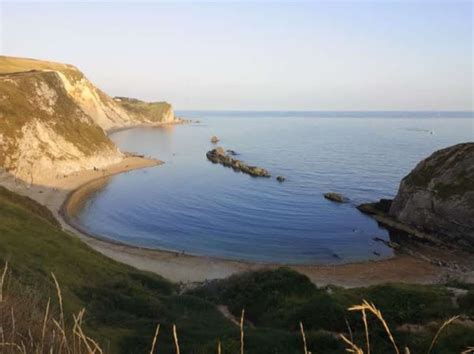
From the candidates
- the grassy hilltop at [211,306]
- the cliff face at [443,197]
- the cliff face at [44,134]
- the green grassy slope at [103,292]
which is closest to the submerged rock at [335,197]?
the cliff face at [443,197]

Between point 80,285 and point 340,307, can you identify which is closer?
point 340,307

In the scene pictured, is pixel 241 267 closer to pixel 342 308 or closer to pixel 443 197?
pixel 342 308

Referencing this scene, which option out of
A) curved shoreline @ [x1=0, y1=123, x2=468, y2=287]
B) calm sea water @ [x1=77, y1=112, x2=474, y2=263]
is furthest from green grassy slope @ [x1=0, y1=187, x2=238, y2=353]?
calm sea water @ [x1=77, y1=112, x2=474, y2=263]

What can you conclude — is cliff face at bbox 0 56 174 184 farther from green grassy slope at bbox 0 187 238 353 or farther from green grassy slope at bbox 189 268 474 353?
green grassy slope at bbox 189 268 474 353

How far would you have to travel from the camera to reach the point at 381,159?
109 m

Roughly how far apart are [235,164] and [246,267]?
62455 millimetres

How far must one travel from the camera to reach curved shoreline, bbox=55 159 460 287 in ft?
126

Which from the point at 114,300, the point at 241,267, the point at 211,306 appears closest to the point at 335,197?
the point at 241,267

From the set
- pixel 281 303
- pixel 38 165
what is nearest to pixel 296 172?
pixel 38 165

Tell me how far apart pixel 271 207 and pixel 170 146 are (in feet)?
281

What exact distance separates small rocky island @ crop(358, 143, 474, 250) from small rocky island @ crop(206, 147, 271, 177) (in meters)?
32.3

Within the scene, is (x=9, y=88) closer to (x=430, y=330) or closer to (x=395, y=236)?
(x=395, y=236)

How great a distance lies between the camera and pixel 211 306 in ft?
72.2

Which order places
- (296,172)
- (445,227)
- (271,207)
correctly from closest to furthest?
1. (445,227)
2. (271,207)
3. (296,172)
